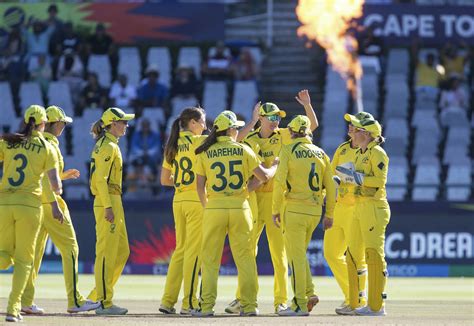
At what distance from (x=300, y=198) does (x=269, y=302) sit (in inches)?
135

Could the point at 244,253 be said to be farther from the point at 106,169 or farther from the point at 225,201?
the point at 106,169

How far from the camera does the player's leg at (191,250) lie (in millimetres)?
15344

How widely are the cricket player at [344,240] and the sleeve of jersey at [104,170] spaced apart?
123 inches

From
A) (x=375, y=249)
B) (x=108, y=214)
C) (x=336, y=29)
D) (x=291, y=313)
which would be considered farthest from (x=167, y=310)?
(x=336, y=29)

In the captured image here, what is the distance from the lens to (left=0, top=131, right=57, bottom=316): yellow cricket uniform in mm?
13672

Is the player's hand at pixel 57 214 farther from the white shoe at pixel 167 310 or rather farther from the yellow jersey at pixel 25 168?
the white shoe at pixel 167 310

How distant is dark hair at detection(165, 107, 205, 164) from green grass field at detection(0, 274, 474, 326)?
81.0 inches

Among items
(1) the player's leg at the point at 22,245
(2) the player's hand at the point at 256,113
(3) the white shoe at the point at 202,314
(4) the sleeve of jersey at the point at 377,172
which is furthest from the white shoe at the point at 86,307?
(4) the sleeve of jersey at the point at 377,172

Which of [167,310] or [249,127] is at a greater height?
[249,127]

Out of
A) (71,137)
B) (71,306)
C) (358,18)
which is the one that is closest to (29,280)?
(71,306)

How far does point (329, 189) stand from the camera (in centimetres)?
1546

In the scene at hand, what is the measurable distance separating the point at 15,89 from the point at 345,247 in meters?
17.0

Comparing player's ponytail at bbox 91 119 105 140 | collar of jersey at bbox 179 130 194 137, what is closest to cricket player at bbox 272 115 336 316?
collar of jersey at bbox 179 130 194 137

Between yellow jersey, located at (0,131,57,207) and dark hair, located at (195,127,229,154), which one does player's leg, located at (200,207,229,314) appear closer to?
dark hair, located at (195,127,229,154)
